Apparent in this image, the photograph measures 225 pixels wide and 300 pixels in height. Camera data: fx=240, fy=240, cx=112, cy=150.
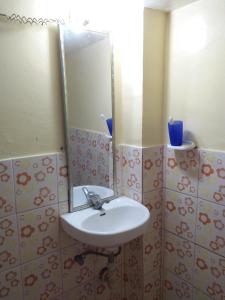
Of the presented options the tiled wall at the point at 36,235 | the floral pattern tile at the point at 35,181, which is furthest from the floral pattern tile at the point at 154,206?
the floral pattern tile at the point at 35,181

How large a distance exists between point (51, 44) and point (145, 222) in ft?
3.46

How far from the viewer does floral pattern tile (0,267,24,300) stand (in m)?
1.22

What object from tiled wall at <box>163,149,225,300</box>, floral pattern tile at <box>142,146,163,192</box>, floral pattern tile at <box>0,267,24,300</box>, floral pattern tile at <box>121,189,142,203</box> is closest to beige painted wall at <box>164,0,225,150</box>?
tiled wall at <box>163,149,225,300</box>

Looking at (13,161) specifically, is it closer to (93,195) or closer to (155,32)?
(93,195)

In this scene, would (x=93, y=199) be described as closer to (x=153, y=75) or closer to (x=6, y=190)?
(x=6, y=190)

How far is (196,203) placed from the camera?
1404 mm

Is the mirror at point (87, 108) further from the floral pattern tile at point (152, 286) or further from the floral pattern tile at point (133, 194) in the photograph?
the floral pattern tile at point (152, 286)

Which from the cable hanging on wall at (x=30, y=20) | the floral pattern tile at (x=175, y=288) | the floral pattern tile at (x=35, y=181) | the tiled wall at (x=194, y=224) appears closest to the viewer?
the cable hanging on wall at (x=30, y=20)

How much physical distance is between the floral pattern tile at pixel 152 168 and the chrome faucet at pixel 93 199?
29 centimetres

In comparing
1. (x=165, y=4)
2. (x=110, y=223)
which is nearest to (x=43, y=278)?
(x=110, y=223)

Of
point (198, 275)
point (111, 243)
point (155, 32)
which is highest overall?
point (155, 32)

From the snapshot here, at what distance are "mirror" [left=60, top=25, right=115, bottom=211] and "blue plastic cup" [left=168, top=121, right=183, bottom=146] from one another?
1.32ft

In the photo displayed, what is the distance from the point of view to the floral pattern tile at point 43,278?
51.2 inches

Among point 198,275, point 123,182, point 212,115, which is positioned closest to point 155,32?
point 212,115
